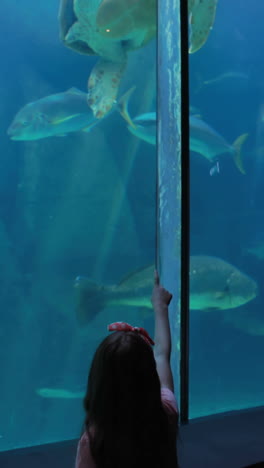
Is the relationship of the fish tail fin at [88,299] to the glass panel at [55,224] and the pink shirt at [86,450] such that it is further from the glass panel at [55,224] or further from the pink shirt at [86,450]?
the glass panel at [55,224]

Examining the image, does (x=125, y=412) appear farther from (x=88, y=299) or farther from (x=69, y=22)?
(x=69, y=22)

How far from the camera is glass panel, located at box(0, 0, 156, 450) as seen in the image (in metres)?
7.57

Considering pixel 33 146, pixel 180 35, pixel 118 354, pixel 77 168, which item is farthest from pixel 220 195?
pixel 118 354

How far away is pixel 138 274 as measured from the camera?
8.88 feet

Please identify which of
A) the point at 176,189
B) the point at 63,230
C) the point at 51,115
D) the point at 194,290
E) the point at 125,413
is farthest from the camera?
the point at 63,230

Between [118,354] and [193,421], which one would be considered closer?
[118,354]

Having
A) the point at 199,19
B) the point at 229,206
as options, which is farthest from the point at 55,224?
the point at 199,19

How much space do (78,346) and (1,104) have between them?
4986 mm

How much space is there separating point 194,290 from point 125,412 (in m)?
2.59

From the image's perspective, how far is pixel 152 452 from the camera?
35.2 inches

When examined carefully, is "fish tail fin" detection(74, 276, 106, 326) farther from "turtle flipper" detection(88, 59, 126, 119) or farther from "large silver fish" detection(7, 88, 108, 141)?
"large silver fish" detection(7, 88, 108, 141)

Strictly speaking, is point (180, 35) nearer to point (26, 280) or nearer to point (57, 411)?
point (26, 280)

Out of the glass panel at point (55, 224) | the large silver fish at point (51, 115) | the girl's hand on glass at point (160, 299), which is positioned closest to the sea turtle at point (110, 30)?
the large silver fish at point (51, 115)

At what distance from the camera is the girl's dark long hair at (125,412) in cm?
88
